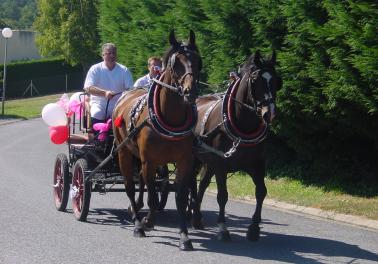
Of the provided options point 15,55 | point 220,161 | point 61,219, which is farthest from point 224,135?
point 15,55

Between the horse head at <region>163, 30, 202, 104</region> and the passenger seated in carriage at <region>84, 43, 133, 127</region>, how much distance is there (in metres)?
2.36

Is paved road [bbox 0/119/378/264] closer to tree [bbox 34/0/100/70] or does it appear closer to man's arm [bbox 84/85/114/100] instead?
man's arm [bbox 84/85/114/100]

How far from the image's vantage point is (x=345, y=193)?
12.6 m

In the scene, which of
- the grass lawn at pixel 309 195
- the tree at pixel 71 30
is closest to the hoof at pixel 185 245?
the grass lawn at pixel 309 195

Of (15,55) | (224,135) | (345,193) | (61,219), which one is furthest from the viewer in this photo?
(15,55)

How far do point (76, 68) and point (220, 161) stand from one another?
51.5 meters

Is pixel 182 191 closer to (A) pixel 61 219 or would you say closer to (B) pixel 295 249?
(B) pixel 295 249

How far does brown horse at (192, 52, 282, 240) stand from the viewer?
8.69 m

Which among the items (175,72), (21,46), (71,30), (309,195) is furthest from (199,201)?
(21,46)

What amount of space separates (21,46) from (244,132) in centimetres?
6167

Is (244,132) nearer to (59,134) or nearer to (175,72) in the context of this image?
(175,72)

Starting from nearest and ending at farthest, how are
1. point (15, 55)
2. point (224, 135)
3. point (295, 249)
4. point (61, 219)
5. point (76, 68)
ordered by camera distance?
point (295, 249), point (224, 135), point (61, 219), point (76, 68), point (15, 55)

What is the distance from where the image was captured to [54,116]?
11.4 metres

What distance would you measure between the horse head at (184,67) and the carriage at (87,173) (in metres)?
1.92
